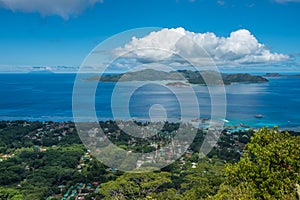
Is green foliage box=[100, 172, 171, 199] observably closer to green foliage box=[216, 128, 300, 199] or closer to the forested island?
the forested island

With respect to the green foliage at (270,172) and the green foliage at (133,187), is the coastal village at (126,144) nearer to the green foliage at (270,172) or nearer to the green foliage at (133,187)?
the green foliage at (133,187)

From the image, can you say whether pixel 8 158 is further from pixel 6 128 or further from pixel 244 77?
pixel 244 77

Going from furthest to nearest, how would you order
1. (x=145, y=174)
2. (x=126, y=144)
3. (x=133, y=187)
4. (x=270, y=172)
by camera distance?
1. (x=126, y=144)
2. (x=145, y=174)
3. (x=133, y=187)
4. (x=270, y=172)

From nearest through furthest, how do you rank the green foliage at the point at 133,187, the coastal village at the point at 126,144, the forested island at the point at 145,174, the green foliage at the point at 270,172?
the green foliage at the point at 270,172, the forested island at the point at 145,174, the green foliage at the point at 133,187, the coastal village at the point at 126,144

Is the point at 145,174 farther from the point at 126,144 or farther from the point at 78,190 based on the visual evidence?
the point at 126,144

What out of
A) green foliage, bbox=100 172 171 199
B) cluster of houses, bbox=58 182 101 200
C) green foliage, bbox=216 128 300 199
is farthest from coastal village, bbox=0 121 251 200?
green foliage, bbox=216 128 300 199

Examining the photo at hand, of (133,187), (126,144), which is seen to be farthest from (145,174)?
(126,144)

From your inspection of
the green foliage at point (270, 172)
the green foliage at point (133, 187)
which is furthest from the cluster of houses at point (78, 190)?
the green foliage at point (270, 172)
